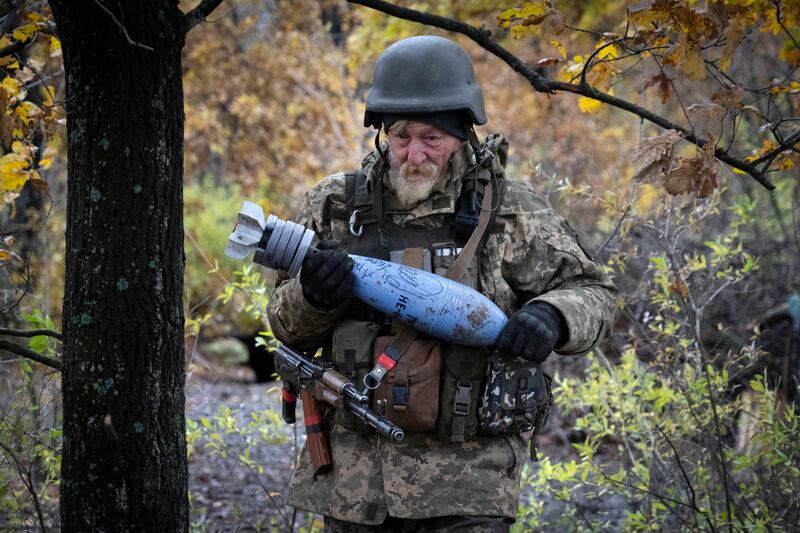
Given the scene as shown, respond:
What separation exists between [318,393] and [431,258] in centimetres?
55

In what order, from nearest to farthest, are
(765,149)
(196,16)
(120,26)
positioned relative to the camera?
(120,26)
(196,16)
(765,149)

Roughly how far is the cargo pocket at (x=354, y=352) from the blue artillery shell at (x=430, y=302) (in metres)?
0.14

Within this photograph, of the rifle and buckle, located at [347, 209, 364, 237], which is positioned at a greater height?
buckle, located at [347, 209, 364, 237]

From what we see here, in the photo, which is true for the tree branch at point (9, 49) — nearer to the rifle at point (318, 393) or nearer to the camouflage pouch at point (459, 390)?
the rifle at point (318, 393)

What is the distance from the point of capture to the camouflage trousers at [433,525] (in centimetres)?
276

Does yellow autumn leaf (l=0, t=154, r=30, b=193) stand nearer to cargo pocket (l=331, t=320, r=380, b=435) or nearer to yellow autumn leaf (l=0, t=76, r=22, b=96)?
yellow autumn leaf (l=0, t=76, r=22, b=96)

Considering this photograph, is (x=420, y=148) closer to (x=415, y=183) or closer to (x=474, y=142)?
(x=415, y=183)

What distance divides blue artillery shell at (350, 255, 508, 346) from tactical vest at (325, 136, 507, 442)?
14 centimetres

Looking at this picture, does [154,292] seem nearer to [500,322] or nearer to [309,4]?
[500,322]

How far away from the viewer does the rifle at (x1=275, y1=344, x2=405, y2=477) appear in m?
2.75

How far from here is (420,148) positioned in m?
2.95

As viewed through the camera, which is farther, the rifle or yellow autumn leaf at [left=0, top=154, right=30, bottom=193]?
yellow autumn leaf at [left=0, top=154, right=30, bottom=193]

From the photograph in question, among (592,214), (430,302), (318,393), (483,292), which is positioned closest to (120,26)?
(430,302)

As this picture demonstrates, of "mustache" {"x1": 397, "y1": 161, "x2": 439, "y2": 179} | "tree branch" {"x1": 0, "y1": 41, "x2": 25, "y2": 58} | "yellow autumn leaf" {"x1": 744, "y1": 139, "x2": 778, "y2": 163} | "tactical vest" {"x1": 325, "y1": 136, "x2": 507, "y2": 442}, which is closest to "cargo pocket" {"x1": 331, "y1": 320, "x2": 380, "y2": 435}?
"tactical vest" {"x1": 325, "y1": 136, "x2": 507, "y2": 442}
